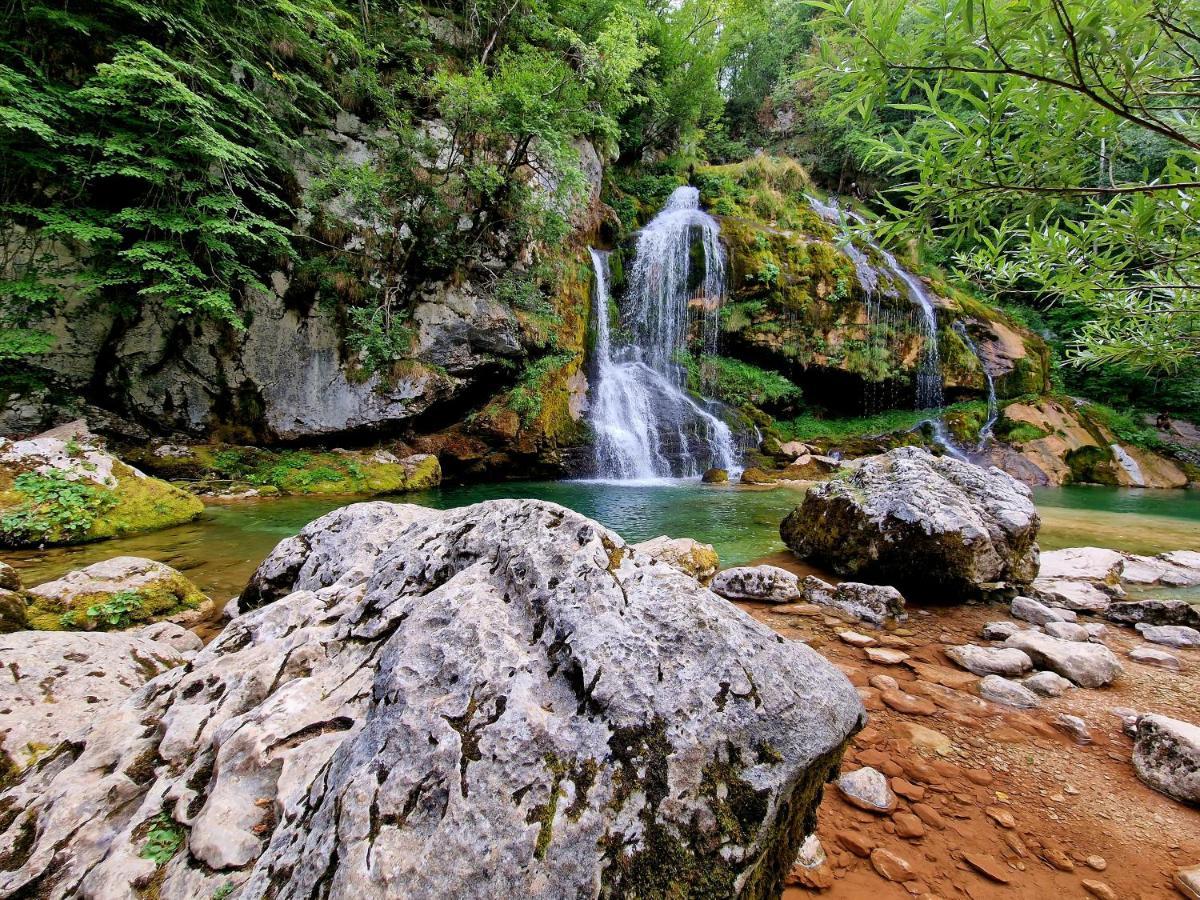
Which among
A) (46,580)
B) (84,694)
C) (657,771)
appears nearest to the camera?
(657,771)

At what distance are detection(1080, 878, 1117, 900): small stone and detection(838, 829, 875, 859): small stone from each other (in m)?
0.57

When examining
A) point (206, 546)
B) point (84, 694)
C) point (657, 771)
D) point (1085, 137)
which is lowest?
point (206, 546)

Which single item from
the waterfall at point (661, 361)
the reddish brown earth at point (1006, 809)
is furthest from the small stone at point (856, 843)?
the waterfall at point (661, 361)

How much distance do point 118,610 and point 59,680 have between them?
1.73 m

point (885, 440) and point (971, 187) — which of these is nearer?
point (971, 187)

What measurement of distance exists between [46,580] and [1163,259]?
8141 millimetres

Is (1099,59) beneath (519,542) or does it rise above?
above

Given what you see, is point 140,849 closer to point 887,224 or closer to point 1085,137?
point 887,224

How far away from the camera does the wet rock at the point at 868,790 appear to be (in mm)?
1694

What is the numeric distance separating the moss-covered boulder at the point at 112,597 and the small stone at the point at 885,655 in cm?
511

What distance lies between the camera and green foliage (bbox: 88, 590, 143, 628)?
3398 mm

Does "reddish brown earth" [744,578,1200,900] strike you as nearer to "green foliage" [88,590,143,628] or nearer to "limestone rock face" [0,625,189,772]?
"limestone rock face" [0,625,189,772]

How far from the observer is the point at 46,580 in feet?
13.8

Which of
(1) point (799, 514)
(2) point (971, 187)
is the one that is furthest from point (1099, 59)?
(1) point (799, 514)
